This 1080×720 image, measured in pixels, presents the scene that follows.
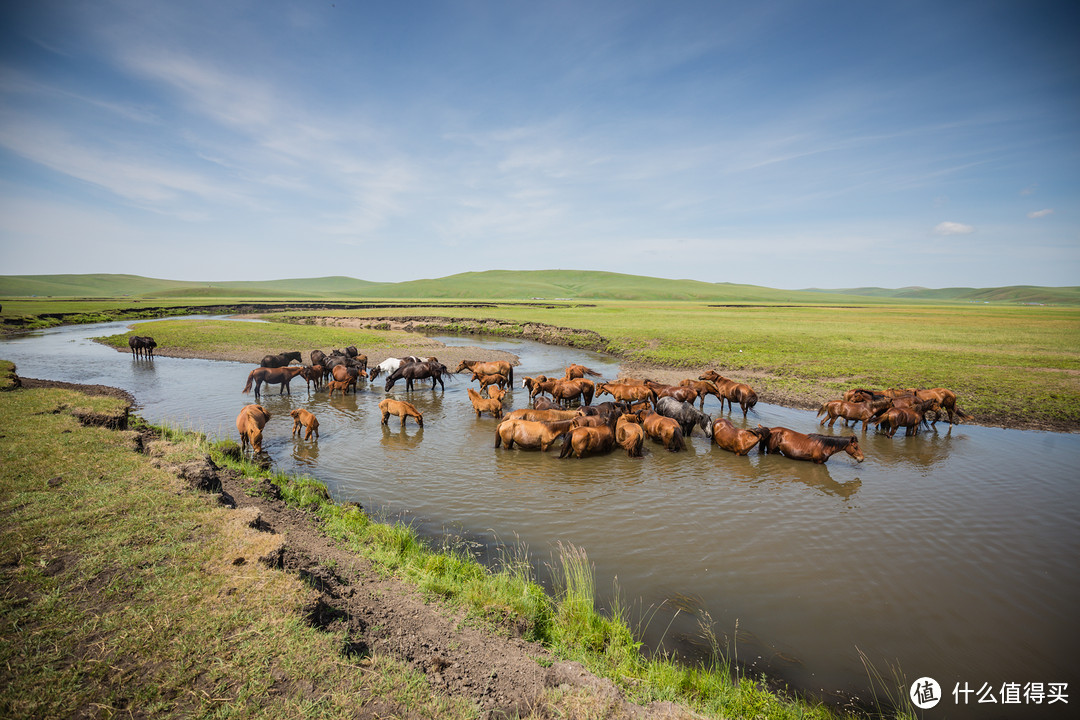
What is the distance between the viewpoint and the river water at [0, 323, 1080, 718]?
5438mm

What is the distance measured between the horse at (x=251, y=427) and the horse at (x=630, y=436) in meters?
8.82

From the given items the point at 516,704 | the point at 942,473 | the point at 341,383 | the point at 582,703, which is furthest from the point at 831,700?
the point at 341,383

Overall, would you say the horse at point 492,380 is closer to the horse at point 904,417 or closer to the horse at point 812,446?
the horse at point 812,446

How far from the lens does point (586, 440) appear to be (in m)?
11.5

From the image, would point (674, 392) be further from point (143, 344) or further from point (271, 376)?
point (143, 344)

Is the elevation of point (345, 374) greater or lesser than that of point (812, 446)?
greater

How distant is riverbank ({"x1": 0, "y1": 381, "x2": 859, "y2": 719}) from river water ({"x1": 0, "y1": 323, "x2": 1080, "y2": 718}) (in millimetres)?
1254

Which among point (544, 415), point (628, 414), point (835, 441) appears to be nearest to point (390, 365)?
point (544, 415)

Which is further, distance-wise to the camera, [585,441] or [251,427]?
[585,441]

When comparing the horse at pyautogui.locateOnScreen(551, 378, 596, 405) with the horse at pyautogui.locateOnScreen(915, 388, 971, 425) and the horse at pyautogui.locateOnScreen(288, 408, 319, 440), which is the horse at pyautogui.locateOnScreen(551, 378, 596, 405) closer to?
the horse at pyautogui.locateOnScreen(288, 408, 319, 440)

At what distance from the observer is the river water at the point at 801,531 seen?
Result: 5.44 meters

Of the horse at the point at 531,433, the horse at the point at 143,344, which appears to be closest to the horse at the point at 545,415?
the horse at the point at 531,433

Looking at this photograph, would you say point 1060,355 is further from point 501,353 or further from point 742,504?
point 501,353

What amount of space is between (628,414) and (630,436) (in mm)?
→ 1225
